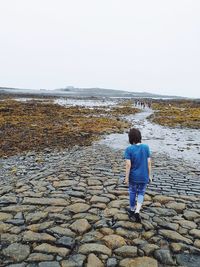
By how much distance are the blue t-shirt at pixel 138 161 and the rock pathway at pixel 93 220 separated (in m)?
0.87

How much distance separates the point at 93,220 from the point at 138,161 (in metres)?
1.47

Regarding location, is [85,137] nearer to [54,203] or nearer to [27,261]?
[54,203]

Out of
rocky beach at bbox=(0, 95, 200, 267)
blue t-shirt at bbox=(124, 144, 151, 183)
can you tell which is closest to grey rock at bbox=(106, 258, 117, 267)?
rocky beach at bbox=(0, 95, 200, 267)

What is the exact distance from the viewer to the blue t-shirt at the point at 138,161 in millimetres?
6723

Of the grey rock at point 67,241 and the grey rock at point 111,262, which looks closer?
the grey rock at point 111,262

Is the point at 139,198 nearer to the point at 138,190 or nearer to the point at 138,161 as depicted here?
the point at 138,190

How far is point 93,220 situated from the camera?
675 cm

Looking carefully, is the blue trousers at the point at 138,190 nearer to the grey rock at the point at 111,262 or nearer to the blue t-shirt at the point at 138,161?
the blue t-shirt at the point at 138,161

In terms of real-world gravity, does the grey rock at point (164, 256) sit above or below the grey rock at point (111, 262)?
above

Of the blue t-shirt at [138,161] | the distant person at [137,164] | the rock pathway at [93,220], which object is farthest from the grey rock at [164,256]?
the blue t-shirt at [138,161]

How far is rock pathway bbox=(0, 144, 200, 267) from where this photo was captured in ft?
17.7

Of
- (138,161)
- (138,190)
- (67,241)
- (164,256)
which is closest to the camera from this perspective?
(164,256)

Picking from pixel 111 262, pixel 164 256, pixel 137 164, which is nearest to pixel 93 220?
pixel 137 164

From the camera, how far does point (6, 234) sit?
6125 mm
